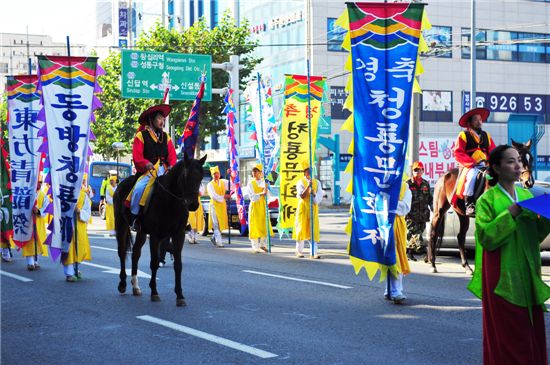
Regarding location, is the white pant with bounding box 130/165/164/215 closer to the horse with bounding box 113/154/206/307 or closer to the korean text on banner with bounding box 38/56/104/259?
the horse with bounding box 113/154/206/307

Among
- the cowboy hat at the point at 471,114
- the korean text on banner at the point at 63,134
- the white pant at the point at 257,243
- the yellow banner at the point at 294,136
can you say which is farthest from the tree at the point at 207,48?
the cowboy hat at the point at 471,114

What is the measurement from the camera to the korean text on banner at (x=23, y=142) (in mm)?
15086

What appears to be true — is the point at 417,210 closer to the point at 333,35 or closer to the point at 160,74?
the point at 160,74

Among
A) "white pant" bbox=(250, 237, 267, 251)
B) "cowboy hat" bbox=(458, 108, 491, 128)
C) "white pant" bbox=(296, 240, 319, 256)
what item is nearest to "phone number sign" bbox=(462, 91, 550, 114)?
"white pant" bbox=(250, 237, 267, 251)

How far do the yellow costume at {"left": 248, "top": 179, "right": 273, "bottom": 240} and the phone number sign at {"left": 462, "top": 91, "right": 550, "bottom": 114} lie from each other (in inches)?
1383

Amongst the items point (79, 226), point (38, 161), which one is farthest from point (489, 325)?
point (38, 161)

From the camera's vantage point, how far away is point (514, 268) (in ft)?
17.4

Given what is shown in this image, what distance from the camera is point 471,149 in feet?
42.2

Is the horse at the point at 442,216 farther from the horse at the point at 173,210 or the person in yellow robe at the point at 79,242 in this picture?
the person in yellow robe at the point at 79,242

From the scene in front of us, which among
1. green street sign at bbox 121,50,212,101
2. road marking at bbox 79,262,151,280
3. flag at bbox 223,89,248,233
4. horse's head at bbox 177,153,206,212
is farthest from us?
green street sign at bbox 121,50,212,101

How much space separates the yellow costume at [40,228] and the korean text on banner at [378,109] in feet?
23.6

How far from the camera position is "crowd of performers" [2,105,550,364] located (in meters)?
5.25

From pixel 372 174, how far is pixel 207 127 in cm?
2981

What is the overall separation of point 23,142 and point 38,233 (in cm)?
178
